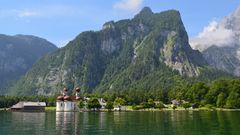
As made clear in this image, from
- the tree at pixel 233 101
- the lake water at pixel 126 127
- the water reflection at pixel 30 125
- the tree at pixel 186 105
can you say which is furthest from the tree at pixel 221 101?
the water reflection at pixel 30 125

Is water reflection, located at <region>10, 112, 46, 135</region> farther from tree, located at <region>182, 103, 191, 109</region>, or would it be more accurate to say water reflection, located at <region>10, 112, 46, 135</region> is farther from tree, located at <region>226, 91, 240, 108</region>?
tree, located at <region>226, 91, 240, 108</region>

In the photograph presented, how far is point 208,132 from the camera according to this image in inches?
2589

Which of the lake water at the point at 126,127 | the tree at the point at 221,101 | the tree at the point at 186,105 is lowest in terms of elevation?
the lake water at the point at 126,127

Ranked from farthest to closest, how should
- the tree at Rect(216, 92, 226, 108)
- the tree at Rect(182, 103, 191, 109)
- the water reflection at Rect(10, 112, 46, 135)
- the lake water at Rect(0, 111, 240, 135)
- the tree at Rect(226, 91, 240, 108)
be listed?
the tree at Rect(182, 103, 191, 109)
the tree at Rect(216, 92, 226, 108)
the tree at Rect(226, 91, 240, 108)
the water reflection at Rect(10, 112, 46, 135)
the lake water at Rect(0, 111, 240, 135)

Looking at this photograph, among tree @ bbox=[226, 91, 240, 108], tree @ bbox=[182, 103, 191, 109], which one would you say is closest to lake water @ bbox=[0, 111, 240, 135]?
tree @ bbox=[226, 91, 240, 108]

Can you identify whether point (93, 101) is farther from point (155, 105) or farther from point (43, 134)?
point (43, 134)

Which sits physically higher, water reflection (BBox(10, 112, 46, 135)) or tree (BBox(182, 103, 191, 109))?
tree (BBox(182, 103, 191, 109))

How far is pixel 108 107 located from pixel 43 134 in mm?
127638

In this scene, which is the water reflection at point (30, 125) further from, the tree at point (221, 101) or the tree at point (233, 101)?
the tree at point (221, 101)

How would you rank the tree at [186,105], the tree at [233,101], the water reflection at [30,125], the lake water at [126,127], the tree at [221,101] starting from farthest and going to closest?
the tree at [186,105]
the tree at [221,101]
the tree at [233,101]
the water reflection at [30,125]
the lake water at [126,127]

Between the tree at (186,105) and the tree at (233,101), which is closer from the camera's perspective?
the tree at (233,101)

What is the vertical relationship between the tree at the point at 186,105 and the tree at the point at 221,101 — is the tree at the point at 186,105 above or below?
below

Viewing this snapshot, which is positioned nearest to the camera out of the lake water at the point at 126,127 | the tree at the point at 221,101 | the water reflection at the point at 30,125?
the lake water at the point at 126,127

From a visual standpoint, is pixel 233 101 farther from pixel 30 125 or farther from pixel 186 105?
pixel 30 125
